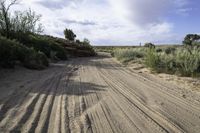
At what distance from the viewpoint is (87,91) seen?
36.0 ft

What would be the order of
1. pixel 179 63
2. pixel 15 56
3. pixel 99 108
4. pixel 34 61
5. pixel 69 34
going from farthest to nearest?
1. pixel 69 34
2. pixel 34 61
3. pixel 15 56
4. pixel 179 63
5. pixel 99 108

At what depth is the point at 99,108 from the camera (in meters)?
8.28

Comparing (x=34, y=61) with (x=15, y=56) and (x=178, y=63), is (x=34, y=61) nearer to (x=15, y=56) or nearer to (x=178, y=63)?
(x=15, y=56)

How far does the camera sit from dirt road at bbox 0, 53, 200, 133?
6605 mm

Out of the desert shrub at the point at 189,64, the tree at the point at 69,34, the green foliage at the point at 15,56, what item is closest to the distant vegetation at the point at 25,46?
the green foliage at the point at 15,56

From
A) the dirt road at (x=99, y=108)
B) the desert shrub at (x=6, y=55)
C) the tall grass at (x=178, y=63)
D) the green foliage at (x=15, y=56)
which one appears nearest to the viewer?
the dirt road at (x=99, y=108)

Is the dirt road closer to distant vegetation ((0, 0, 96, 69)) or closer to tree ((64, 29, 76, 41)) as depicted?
distant vegetation ((0, 0, 96, 69))

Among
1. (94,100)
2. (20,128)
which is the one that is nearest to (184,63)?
(94,100)

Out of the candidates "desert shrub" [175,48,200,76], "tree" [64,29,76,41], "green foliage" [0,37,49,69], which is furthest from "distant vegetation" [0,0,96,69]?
"tree" [64,29,76,41]

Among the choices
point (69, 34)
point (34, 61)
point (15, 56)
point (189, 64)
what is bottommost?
point (34, 61)

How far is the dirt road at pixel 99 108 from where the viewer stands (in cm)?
661

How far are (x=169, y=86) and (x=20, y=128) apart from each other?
7.53m

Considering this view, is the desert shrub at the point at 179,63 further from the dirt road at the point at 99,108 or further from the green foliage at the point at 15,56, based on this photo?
the green foliage at the point at 15,56

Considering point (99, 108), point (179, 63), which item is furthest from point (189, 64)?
point (99, 108)
